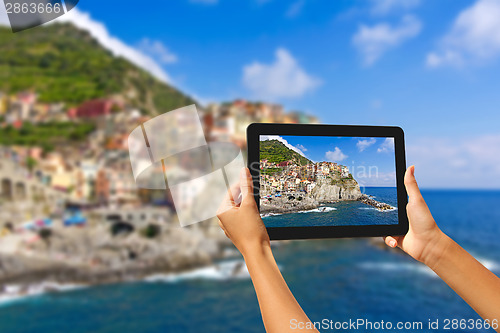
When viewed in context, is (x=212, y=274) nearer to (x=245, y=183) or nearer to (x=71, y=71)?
(x=71, y=71)

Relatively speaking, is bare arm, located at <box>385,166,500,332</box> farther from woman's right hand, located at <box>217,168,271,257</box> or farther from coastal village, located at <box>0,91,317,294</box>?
coastal village, located at <box>0,91,317,294</box>

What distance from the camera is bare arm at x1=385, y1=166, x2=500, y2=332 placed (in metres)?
0.50

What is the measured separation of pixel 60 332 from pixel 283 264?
7.65 metres

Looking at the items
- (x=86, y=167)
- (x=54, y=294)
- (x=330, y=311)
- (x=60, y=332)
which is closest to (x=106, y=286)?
(x=54, y=294)

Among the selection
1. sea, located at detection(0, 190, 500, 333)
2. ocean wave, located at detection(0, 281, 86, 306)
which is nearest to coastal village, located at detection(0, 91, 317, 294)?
ocean wave, located at detection(0, 281, 86, 306)

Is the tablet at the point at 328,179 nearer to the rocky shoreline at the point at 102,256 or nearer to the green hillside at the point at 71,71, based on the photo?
the rocky shoreline at the point at 102,256

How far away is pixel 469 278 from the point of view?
0.52 metres

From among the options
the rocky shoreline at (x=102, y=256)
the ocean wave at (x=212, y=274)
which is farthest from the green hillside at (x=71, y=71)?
the ocean wave at (x=212, y=274)

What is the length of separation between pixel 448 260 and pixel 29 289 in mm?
16555

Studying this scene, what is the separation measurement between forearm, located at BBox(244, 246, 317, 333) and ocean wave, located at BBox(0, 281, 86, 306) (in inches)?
627

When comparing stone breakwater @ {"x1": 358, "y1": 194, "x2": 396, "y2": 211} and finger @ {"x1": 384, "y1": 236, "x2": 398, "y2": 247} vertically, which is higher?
stone breakwater @ {"x1": 358, "y1": 194, "x2": 396, "y2": 211}

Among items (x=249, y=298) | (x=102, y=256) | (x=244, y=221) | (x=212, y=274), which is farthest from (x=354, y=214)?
(x=102, y=256)

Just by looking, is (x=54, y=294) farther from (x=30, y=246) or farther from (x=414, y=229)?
(x=414, y=229)

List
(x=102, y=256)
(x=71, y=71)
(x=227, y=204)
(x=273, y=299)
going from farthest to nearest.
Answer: (x=71, y=71) → (x=102, y=256) → (x=227, y=204) → (x=273, y=299)
